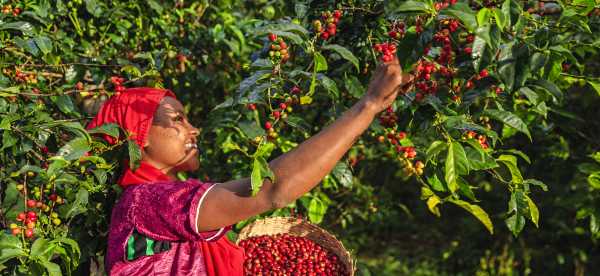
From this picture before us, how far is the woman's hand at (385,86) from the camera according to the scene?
182 centimetres

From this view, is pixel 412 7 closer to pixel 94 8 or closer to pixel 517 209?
pixel 517 209

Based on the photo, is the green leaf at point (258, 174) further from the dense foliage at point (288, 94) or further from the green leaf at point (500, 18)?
the green leaf at point (500, 18)

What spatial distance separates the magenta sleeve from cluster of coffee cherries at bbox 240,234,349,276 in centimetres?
26

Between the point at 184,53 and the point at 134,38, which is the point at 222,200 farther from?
the point at 134,38

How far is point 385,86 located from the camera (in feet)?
5.97

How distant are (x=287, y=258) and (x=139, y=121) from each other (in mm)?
787

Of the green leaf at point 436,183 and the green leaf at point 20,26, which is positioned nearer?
the green leaf at point 436,183

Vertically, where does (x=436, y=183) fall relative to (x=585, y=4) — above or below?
below

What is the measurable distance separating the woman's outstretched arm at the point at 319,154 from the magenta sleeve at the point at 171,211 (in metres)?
0.11

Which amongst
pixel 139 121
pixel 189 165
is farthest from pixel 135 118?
pixel 189 165

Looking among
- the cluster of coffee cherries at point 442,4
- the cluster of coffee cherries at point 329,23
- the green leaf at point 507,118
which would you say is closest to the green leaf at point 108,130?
the cluster of coffee cherries at point 329,23

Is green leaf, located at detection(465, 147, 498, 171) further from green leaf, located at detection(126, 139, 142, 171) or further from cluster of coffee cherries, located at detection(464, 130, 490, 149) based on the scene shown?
green leaf, located at detection(126, 139, 142, 171)

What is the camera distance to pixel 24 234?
2406 mm

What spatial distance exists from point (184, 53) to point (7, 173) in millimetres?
1134
